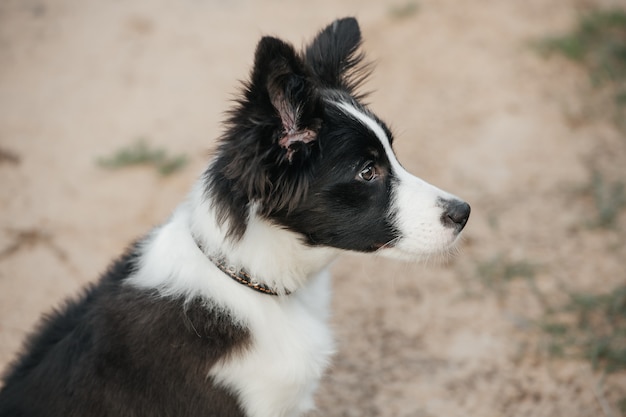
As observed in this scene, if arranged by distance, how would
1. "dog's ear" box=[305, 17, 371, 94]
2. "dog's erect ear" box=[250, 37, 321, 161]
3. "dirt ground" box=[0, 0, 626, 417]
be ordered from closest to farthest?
1. "dog's erect ear" box=[250, 37, 321, 161]
2. "dog's ear" box=[305, 17, 371, 94]
3. "dirt ground" box=[0, 0, 626, 417]

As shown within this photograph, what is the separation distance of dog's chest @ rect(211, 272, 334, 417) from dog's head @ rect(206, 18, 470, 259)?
333mm

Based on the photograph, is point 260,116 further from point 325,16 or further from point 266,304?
point 325,16

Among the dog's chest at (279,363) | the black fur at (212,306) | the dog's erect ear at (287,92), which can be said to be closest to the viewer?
the dog's erect ear at (287,92)

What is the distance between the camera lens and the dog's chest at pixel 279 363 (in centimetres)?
238

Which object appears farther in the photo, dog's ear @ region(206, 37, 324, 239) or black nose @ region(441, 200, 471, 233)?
black nose @ region(441, 200, 471, 233)

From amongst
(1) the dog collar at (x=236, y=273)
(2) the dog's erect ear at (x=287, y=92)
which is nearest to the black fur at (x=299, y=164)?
(2) the dog's erect ear at (x=287, y=92)

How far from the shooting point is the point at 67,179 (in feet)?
16.5

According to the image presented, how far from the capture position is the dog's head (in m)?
2.12

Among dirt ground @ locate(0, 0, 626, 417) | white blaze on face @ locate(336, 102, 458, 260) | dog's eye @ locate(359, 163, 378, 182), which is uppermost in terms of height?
dog's eye @ locate(359, 163, 378, 182)

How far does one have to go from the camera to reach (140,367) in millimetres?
2336

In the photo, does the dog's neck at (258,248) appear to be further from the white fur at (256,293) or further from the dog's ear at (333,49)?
the dog's ear at (333,49)

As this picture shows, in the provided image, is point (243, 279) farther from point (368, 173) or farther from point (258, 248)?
point (368, 173)

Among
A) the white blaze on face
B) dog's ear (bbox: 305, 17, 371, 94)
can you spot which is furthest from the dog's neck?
dog's ear (bbox: 305, 17, 371, 94)

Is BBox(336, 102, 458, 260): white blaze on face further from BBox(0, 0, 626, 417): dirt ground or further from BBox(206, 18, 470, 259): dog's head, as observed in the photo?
BBox(0, 0, 626, 417): dirt ground
